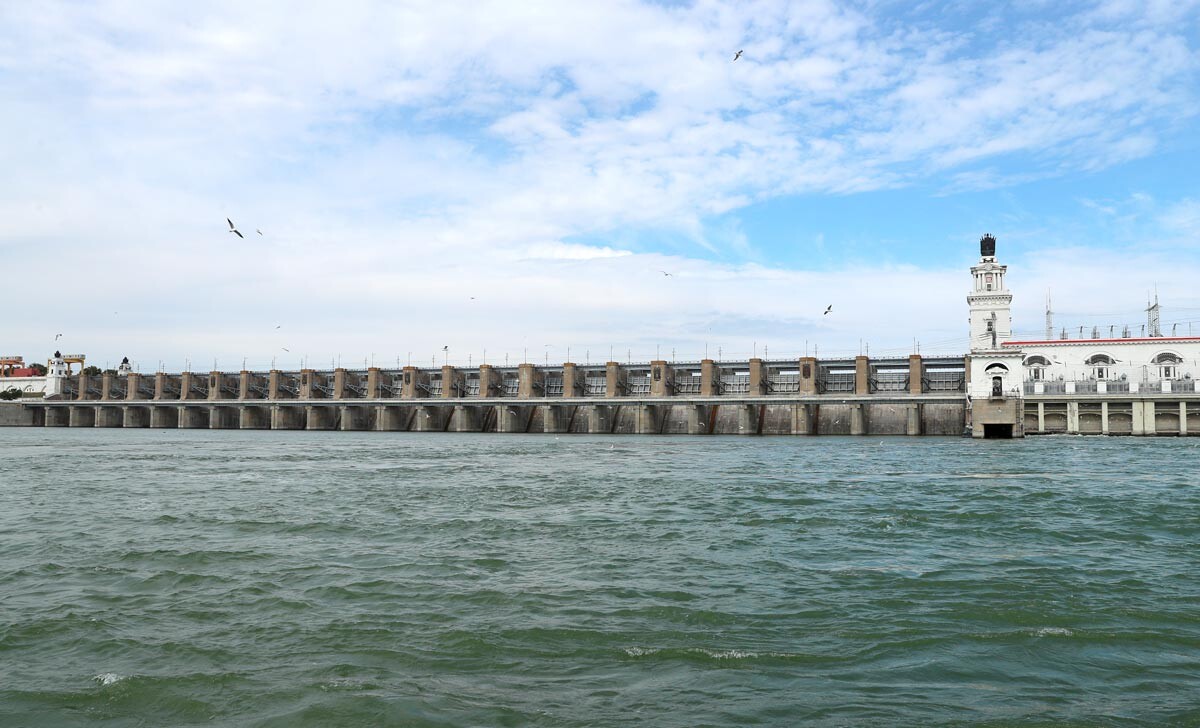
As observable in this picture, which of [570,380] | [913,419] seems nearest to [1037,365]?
[913,419]

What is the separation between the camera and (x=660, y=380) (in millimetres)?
81125

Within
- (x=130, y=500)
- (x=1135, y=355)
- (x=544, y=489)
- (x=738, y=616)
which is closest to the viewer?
(x=738, y=616)

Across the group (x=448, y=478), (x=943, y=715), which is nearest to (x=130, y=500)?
(x=448, y=478)

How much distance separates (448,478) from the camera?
2791 cm

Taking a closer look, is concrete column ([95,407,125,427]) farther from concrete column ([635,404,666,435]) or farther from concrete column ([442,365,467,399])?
concrete column ([635,404,666,435])

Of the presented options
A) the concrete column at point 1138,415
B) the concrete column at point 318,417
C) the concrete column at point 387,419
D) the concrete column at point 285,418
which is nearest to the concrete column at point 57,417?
the concrete column at point 285,418

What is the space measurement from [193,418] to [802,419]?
73.2 m

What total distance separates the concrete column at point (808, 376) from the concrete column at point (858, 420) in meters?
3.97

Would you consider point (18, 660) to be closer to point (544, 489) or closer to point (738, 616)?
point (738, 616)

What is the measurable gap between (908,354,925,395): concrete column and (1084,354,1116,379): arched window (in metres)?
13.1

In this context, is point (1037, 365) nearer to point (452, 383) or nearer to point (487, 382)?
point (487, 382)

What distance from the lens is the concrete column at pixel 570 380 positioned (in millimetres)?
85062

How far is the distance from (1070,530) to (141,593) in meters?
15.4

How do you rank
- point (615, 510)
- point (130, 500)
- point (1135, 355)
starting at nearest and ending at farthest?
point (615, 510)
point (130, 500)
point (1135, 355)
